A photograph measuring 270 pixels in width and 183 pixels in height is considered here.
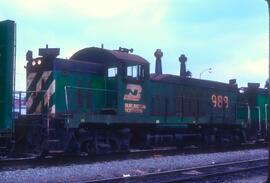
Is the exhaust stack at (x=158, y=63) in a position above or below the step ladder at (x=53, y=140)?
above

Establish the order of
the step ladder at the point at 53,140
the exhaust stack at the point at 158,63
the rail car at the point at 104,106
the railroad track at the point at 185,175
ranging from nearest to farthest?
the railroad track at the point at 185,175 → the step ladder at the point at 53,140 → the rail car at the point at 104,106 → the exhaust stack at the point at 158,63

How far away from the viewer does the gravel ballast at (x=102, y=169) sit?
11.1m

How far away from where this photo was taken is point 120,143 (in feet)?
55.7

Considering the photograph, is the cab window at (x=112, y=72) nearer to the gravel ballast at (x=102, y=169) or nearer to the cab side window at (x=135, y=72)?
the cab side window at (x=135, y=72)

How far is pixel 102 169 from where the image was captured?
12.9m

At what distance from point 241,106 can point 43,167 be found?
1511cm

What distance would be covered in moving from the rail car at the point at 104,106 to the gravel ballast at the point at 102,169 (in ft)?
4.58

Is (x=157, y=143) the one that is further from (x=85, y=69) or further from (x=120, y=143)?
(x=85, y=69)

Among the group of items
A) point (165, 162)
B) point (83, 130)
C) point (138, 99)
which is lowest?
point (165, 162)

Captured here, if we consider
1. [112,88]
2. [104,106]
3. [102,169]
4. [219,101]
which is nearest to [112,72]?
[112,88]

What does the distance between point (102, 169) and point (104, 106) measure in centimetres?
457

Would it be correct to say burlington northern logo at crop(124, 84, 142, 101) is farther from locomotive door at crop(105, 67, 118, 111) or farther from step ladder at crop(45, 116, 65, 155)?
step ladder at crop(45, 116, 65, 155)

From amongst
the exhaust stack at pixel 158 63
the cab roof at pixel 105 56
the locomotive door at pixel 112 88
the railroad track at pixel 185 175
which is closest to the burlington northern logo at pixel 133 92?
the locomotive door at pixel 112 88

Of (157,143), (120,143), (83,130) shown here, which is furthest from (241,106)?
(83,130)
